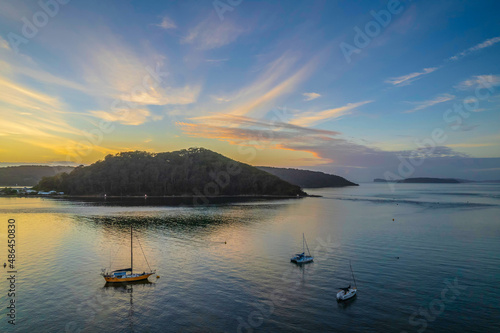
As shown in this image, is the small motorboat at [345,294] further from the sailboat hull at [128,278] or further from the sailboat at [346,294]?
the sailboat hull at [128,278]

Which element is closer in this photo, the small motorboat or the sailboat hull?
the small motorboat

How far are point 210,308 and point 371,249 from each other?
46505 mm

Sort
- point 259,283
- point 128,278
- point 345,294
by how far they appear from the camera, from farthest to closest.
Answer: point 128,278 → point 259,283 → point 345,294

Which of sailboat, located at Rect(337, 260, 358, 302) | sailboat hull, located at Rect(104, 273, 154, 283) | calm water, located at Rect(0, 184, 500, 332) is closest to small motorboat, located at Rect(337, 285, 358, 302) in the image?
sailboat, located at Rect(337, 260, 358, 302)

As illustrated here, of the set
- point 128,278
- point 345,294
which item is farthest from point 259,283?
point 128,278

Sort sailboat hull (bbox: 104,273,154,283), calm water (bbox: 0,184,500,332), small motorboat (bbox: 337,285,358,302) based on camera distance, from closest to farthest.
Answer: calm water (bbox: 0,184,500,332) < small motorboat (bbox: 337,285,358,302) < sailboat hull (bbox: 104,273,154,283)

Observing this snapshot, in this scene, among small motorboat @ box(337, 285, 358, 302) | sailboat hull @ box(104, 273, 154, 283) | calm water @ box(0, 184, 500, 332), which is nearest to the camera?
calm water @ box(0, 184, 500, 332)

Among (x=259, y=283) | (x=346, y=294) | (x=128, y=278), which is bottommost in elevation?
(x=259, y=283)

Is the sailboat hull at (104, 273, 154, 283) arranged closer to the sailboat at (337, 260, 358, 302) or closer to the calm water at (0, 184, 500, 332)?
the calm water at (0, 184, 500, 332)

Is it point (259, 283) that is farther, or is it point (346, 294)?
point (259, 283)

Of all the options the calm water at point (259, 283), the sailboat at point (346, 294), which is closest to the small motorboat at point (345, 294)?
→ the sailboat at point (346, 294)

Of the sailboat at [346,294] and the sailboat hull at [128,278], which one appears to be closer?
the sailboat at [346,294]

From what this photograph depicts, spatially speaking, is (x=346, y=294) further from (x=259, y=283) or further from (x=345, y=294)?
(x=259, y=283)

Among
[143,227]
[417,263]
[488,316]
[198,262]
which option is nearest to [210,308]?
[198,262]
